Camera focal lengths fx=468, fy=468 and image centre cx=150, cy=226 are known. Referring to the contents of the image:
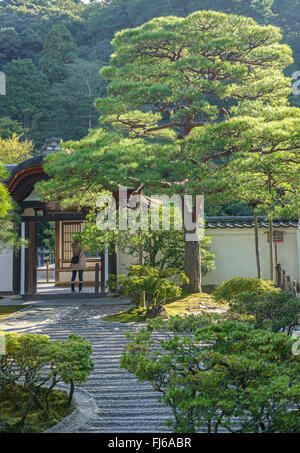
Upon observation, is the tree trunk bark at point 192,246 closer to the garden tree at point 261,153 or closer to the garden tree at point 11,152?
the garden tree at point 261,153

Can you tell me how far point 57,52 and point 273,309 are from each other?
35.7 metres

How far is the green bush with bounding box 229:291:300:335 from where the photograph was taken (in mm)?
6291

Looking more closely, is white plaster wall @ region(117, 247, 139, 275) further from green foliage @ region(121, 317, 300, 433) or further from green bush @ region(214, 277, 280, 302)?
green foliage @ region(121, 317, 300, 433)

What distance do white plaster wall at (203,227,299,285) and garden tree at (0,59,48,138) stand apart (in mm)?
21160

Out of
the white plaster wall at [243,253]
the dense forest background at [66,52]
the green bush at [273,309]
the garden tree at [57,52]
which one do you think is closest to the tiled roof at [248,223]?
the white plaster wall at [243,253]

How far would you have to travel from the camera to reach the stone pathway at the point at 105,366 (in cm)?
464

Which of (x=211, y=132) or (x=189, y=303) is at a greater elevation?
(x=211, y=132)

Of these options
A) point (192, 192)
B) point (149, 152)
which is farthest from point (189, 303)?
point (149, 152)

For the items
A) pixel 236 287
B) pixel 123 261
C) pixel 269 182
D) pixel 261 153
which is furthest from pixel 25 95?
pixel 236 287

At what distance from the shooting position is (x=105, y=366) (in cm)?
654

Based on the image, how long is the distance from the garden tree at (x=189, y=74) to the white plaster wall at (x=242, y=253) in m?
2.61

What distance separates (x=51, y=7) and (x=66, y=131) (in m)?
20.9
